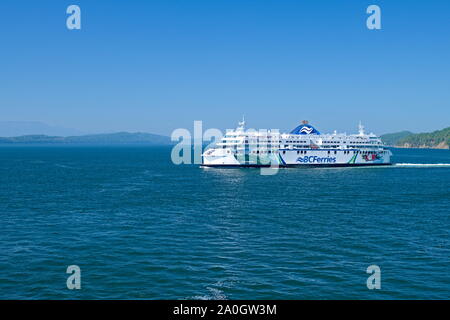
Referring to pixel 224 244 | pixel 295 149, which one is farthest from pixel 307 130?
pixel 224 244

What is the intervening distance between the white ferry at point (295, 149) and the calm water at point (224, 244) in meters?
38.3

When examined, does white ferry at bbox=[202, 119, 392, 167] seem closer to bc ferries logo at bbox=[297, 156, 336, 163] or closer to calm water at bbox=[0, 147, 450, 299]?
bc ferries logo at bbox=[297, 156, 336, 163]

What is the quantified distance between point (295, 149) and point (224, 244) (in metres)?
71.1

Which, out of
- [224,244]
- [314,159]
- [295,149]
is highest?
[295,149]

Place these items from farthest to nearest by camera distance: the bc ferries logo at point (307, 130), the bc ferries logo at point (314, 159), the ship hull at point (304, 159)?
the bc ferries logo at point (307, 130) → the bc ferries logo at point (314, 159) → the ship hull at point (304, 159)

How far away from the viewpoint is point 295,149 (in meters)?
97.3

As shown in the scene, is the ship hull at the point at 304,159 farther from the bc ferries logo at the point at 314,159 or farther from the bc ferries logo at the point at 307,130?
the bc ferries logo at the point at 307,130

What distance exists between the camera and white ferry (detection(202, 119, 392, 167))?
305ft

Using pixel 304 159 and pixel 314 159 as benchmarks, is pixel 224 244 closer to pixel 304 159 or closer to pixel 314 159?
pixel 304 159

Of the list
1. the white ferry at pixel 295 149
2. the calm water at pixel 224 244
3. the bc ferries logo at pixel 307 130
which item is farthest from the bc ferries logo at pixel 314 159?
the calm water at pixel 224 244

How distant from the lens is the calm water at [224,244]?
20781 millimetres

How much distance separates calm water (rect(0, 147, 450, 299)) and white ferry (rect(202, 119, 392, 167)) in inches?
1508

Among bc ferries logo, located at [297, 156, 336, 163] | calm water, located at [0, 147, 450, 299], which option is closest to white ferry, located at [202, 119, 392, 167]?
bc ferries logo, located at [297, 156, 336, 163]
